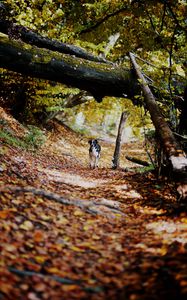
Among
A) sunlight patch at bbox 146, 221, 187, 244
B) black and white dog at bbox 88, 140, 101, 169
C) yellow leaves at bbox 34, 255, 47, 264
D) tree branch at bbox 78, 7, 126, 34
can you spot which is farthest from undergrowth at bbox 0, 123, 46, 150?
yellow leaves at bbox 34, 255, 47, 264

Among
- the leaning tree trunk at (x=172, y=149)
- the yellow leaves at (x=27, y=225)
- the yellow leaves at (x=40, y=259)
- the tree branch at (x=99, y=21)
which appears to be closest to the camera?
the yellow leaves at (x=40, y=259)

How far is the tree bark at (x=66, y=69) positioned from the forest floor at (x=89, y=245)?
2.73 m

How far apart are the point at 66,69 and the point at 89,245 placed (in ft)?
17.9

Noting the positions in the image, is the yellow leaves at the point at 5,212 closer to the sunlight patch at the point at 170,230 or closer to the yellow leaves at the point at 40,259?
the yellow leaves at the point at 40,259

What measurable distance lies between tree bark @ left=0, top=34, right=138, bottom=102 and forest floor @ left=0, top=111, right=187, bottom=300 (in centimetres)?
→ 273

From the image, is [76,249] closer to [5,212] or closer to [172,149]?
[5,212]

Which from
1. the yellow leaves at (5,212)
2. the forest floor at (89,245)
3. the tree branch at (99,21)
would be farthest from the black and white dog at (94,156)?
the yellow leaves at (5,212)

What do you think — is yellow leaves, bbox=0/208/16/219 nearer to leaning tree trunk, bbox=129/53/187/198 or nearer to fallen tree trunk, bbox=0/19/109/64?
leaning tree trunk, bbox=129/53/187/198

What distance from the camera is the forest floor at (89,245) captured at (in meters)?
2.81

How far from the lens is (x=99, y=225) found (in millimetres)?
4648

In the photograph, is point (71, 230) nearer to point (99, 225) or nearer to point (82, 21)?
point (99, 225)

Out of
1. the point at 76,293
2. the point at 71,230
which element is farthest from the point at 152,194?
the point at 76,293

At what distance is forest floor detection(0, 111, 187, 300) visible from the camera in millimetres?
2809

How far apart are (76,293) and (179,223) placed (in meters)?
2.16
